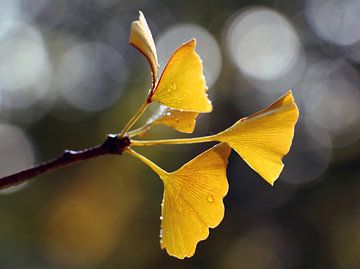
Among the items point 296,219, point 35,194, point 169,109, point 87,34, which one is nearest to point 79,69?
point 87,34

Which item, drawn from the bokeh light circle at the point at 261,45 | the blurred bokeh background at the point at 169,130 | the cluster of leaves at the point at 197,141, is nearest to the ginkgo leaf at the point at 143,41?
the cluster of leaves at the point at 197,141

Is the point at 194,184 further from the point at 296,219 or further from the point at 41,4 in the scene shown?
the point at 41,4

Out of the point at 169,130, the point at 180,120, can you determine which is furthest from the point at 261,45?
the point at 180,120

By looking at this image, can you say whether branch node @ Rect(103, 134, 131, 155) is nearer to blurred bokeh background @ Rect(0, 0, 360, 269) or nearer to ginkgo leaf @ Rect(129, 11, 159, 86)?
ginkgo leaf @ Rect(129, 11, 159, 86)

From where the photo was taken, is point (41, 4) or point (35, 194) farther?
point (41, 4)

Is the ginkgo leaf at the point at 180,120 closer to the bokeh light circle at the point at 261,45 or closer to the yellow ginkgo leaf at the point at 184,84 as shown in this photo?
A: the yellow ginkgo leaf at the point at 184,84

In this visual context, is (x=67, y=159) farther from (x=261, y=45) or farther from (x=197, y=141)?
(x=261, y=45)

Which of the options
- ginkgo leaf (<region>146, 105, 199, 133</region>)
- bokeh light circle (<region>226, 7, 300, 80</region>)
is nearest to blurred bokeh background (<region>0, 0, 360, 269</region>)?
bokeh light circle (<region>226, 7, 300, 80</region>)
